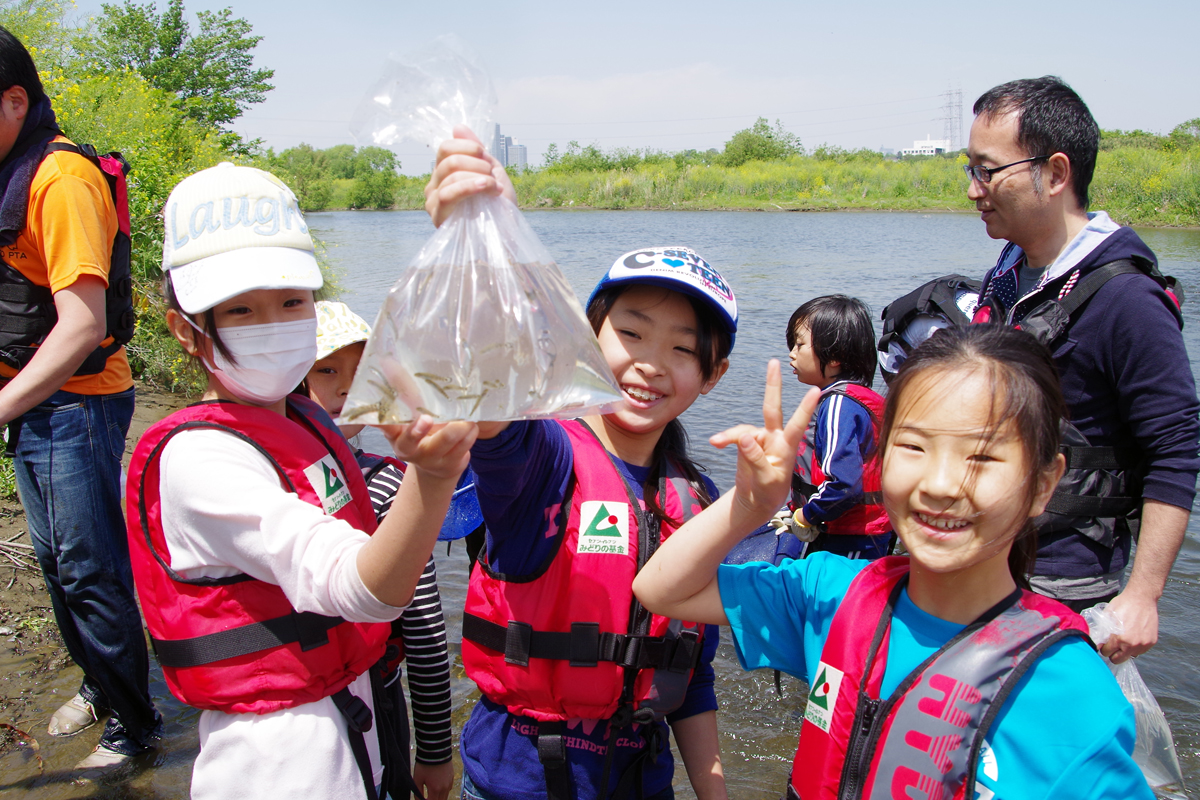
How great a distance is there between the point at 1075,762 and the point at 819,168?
61326 mm

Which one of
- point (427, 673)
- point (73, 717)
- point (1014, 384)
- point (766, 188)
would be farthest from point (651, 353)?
point (766, 188)

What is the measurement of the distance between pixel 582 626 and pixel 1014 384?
102cm

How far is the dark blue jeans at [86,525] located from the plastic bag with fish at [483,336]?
2.31 meters

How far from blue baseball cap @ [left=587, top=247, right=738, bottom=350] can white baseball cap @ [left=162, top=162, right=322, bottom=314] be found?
0.71 metres

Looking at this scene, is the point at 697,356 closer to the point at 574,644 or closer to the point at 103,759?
the point at 574,644

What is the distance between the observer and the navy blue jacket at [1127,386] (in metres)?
2.34

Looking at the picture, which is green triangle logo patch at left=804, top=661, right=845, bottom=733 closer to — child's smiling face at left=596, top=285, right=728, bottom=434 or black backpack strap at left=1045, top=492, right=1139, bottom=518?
child's smiling face at left=596, top=285, right=728, bottom=434

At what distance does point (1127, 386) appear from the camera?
2.39 metres

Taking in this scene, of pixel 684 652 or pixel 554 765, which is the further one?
pixel 684 652

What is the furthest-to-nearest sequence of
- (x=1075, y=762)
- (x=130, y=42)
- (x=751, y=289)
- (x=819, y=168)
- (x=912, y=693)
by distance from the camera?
1. (x=819, y=168)
2. (x=130, y=42)
3. (x=751, y=289)
4. (x=912, y=693)
5. (x=1075, y=762)

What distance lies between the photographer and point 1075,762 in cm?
127

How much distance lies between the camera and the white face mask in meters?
1.76

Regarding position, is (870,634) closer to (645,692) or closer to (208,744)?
(645,692)

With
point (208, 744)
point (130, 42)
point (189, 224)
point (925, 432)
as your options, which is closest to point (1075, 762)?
point (925, 432)
